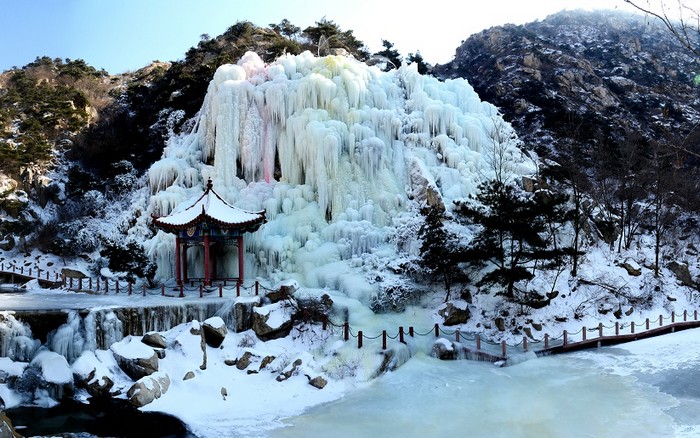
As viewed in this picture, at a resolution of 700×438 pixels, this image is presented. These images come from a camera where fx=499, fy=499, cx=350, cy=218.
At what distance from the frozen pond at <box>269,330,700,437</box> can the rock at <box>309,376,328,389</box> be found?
0.70m

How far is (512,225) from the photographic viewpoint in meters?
14.4

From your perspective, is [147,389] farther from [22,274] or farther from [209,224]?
[22,274]

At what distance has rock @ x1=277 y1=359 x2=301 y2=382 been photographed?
11148 millimetres

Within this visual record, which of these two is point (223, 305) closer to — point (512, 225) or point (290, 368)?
point (290, 368)

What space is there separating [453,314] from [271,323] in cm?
550

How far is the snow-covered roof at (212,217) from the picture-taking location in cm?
1549

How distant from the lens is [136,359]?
1070 cm

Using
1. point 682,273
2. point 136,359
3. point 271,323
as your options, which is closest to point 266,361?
point 271,323

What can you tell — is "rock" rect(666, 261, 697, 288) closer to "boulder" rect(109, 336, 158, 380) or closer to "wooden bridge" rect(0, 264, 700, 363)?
"wooden bridge" rect(0, 264, 700, 363)

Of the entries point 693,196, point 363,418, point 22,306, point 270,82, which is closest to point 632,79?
point 693,196

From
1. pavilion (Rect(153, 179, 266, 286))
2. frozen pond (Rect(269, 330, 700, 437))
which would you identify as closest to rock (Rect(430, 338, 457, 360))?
frozen pond (Rect(269, 330, 700, 437))

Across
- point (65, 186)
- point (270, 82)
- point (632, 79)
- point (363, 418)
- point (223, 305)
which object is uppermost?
point (632, 79)

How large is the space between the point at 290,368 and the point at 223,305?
328cm

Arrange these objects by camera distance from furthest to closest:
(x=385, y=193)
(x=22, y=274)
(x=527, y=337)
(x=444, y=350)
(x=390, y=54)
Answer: (x=390, y=54), (x=22, y=274), (x=385, y=193), (x=527, y=337), (x=444, y=350)
